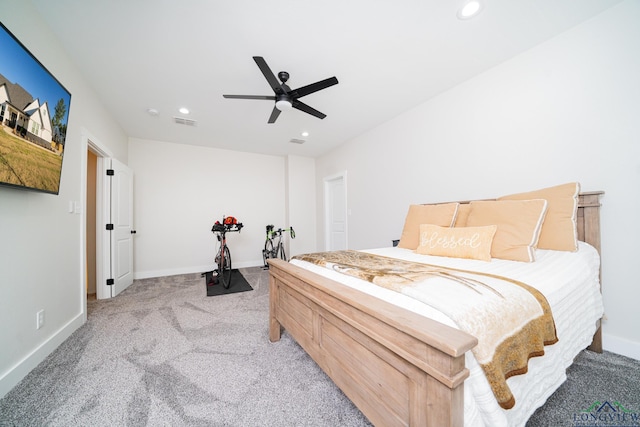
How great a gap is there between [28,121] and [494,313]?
2.73 metres

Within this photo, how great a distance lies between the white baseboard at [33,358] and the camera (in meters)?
1.37

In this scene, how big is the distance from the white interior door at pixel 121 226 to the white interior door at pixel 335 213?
11.9ft

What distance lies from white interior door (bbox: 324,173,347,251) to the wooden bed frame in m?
3.33

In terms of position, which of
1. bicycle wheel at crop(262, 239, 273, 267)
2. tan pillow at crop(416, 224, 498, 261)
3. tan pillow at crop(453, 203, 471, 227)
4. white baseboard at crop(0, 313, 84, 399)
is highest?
tan pillow at crop(453, 203, 471, 227)

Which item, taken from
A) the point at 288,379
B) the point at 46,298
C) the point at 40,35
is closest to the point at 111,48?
the point at 40,35

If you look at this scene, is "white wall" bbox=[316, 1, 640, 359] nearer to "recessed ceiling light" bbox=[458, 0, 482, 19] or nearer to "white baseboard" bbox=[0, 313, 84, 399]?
"recessed ceiling light" bbox=[458, 0, 482, 19]

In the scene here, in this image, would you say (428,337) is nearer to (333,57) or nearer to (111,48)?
(333,57)

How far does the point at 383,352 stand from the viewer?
87cm

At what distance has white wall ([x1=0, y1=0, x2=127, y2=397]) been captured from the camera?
144 centimetres

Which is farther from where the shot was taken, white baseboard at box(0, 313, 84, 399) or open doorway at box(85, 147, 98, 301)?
open doorway at box(85, 147, 98, 301)

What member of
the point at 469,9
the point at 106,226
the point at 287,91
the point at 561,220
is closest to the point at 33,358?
the point at 106,226

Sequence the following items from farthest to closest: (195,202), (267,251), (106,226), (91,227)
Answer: (267,251)
(195,202)
(91,227)
(106,226)

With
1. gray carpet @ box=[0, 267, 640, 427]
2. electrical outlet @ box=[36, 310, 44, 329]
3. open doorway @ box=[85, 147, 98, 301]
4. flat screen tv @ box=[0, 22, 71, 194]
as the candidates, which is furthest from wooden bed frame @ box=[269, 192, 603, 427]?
open doorway @ box=[85, 147, 98, 301]

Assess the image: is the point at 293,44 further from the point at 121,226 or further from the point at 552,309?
the point at 121,226
